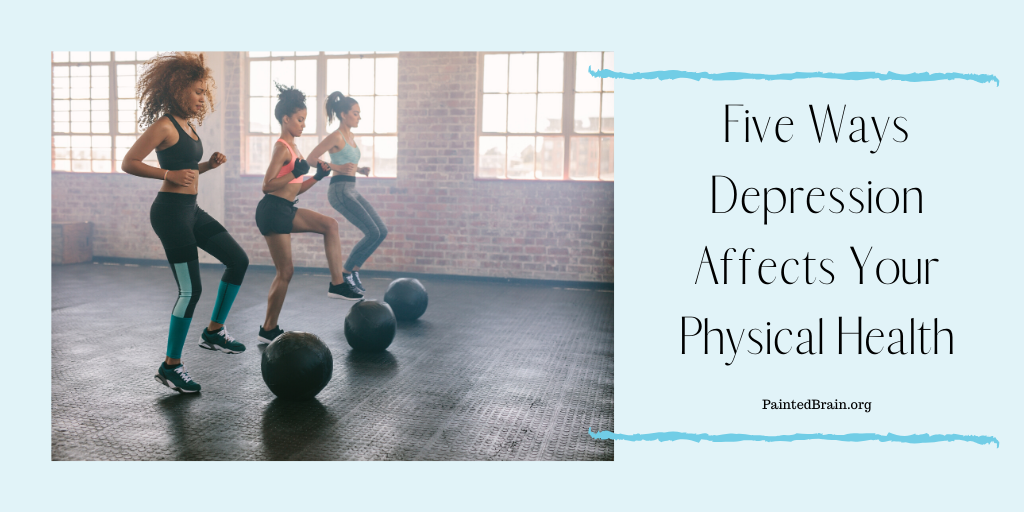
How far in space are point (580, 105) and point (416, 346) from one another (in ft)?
14.3

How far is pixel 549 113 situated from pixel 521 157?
0.59 meters

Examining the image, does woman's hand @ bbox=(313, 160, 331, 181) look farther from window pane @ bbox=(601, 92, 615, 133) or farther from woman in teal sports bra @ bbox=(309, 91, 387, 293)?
window pane @ bbox=(601, 92, 615, 133)

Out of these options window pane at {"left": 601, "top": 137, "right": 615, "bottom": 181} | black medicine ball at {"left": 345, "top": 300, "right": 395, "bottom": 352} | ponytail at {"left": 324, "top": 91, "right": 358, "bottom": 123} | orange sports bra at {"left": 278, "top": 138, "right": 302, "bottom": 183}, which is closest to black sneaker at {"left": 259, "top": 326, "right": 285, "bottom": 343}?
black medicine ball at {"left": 345, "top": 300, "right": 395, "bottom": 352}

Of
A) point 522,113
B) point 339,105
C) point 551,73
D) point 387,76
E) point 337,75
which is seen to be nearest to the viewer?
point 339,105

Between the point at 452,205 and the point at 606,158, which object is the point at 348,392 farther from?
the point at 606,158

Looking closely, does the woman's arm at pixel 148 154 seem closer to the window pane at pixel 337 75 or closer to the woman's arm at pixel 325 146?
the woman's arm at pixel 325 146

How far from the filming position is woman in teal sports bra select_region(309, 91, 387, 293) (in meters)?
5.47

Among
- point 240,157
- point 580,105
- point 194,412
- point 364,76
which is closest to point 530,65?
point 580,105

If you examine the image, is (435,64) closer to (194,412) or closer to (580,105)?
(580,105)

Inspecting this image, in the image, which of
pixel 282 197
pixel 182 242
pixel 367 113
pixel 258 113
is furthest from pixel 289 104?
pixel 258 113

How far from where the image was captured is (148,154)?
9.50ft

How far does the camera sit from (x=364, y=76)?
8.41m

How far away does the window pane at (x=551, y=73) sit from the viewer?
7801mm

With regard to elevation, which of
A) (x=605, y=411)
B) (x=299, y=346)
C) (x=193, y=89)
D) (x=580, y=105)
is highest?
(x=580, y=105)
